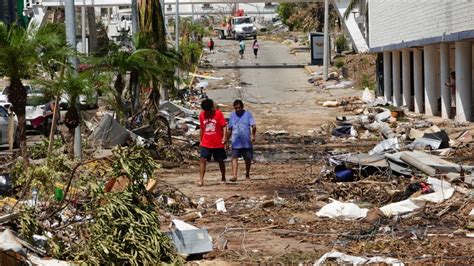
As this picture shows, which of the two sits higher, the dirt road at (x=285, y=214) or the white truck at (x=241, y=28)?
the white truck at (x=241, y=28)

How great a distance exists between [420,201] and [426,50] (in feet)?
75.5

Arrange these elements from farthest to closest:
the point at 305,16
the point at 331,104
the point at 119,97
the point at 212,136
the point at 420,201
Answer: the point at 305,16
the point at 331,104
the point at 119,97
the point at 212,136
the point at 420,201

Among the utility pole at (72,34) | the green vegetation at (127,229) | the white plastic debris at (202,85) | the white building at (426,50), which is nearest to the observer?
the green vegetation at (127,229)

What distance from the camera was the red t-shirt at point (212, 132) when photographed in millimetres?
18125

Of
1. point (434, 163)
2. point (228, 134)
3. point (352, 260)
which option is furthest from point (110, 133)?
point (352, 260)

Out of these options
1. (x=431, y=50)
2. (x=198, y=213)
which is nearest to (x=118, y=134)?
(x=198, y=213)

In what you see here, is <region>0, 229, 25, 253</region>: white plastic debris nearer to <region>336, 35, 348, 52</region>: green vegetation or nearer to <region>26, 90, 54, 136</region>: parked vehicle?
<region>26, 90, 54, 136</region>: parked vehicle

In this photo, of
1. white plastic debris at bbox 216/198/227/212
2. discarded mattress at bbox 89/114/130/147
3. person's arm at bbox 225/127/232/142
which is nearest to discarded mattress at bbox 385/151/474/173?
person's arm at bbox 225/127/232/142

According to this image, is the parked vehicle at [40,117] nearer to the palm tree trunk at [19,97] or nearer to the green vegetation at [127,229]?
the palm tree trunk at [19,97]

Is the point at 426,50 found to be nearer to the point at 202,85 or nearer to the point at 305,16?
the point at 202,85

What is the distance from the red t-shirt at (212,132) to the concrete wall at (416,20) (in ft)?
37.0

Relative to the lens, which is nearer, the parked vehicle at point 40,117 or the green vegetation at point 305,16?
the parked vehicle at point 40,117

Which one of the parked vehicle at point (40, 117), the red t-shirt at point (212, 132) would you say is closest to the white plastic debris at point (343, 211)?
the red t-shirt at point (212, 132)

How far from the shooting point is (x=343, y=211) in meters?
13.5
